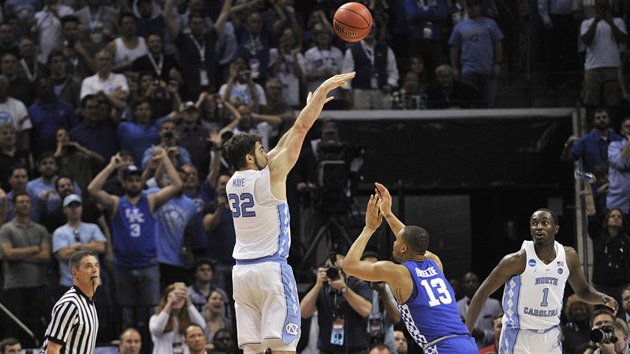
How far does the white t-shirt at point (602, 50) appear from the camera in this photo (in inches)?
809

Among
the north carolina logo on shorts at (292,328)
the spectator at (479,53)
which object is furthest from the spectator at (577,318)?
the north carolina logo on shorts at (292,328)

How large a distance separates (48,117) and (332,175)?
16.8ft

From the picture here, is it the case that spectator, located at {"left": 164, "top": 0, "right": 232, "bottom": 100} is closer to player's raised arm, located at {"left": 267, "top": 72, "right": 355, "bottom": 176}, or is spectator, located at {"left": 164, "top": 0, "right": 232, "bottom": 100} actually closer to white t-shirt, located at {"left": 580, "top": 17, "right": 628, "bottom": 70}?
white t-shirt, located at {"left": 580, "top": 17, "right": 628, "bottom": 70}

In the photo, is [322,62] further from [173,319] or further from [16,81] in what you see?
[173,319]

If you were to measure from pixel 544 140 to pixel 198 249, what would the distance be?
646cm

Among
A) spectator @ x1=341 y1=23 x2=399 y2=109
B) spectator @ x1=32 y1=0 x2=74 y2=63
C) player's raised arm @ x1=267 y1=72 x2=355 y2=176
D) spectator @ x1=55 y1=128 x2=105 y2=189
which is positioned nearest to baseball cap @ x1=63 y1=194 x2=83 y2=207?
spectator @ x1=55 y1=128 x2=105 y2=189

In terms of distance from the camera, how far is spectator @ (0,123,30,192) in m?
18.6

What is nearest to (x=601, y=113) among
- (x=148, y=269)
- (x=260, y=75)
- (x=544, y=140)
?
(x=544, y=140)

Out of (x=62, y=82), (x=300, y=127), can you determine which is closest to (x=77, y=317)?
(x=300, y=127)

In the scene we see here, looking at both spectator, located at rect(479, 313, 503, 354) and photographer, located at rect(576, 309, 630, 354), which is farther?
spectator, located at rect(479, 313, 503, 354)

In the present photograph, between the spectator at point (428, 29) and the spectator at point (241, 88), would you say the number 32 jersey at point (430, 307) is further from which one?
the spectator at point (428, 29)

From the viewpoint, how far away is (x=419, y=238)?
11234 millimetres

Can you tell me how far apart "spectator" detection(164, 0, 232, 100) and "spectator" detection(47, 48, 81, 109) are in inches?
72.0

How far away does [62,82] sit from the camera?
20.4 m
